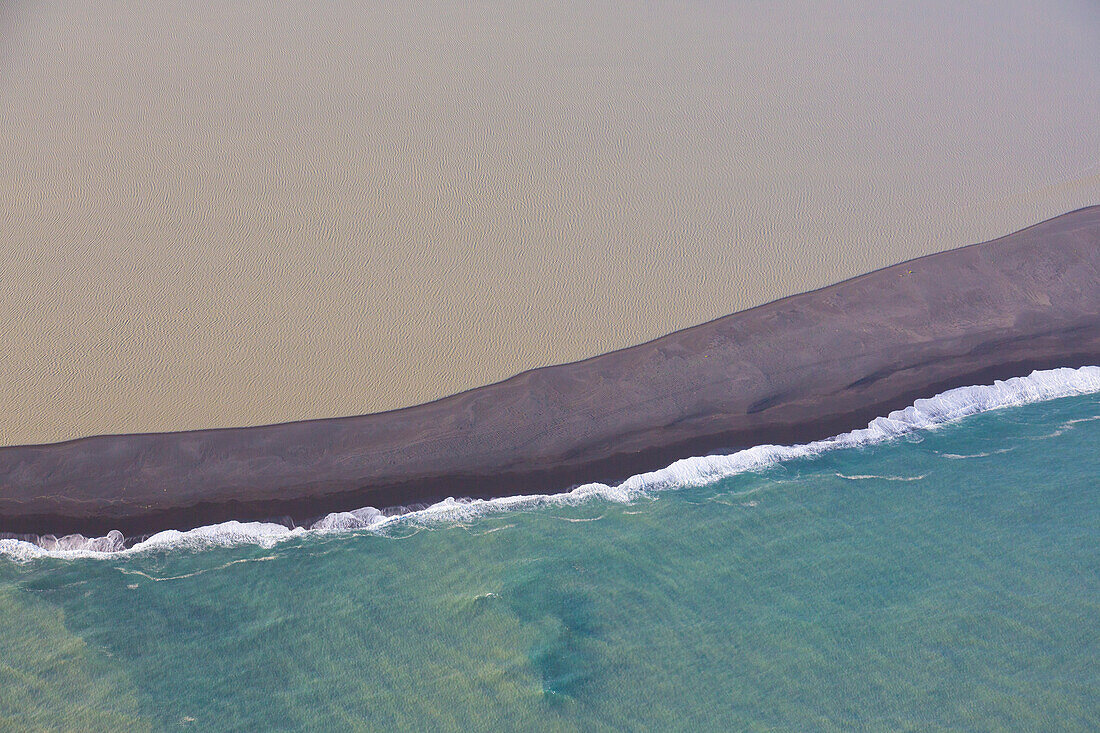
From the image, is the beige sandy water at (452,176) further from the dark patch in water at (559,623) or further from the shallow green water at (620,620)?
the dark patch in water at (559,623)

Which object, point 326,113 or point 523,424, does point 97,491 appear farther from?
point 326,113

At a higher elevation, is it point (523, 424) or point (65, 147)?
point (65, 147)

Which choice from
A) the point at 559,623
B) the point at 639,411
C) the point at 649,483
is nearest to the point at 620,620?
the point at 559,623

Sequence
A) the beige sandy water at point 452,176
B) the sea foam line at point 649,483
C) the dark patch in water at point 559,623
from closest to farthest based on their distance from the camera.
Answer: the dark patch in water at point 559,623 → the sea foam line at point 649,483 → the beige sandy water at point 452,176

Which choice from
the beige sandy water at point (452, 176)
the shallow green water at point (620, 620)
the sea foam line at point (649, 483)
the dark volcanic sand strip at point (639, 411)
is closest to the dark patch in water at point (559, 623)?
the shallow green water at point (620, 620)

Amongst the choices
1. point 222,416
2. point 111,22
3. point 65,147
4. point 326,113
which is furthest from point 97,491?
point 111,22

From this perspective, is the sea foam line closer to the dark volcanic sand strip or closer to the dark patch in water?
the dark volcanic sand strip
